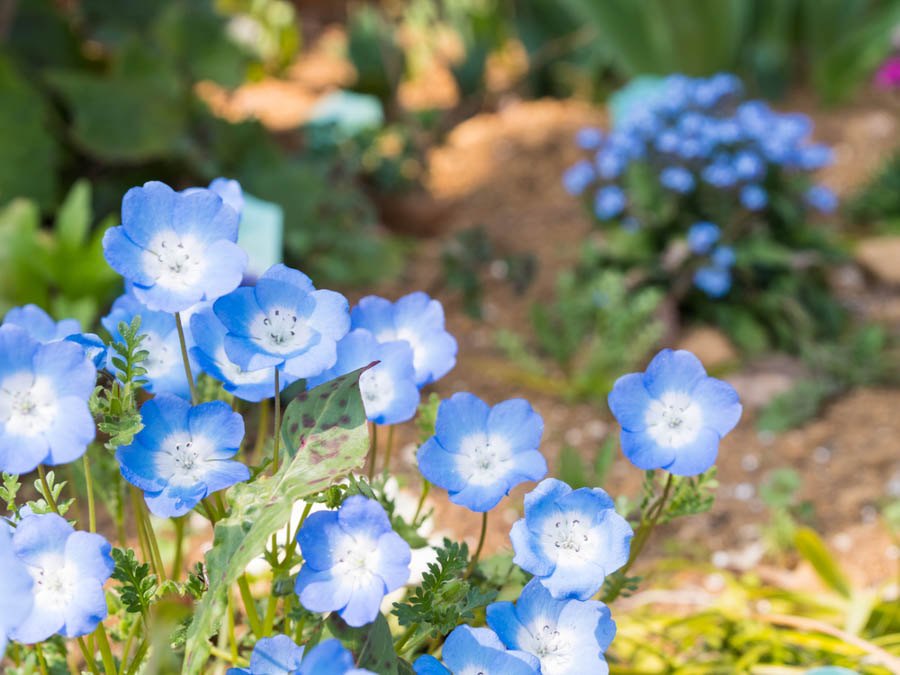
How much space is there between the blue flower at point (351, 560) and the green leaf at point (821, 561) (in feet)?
3.04

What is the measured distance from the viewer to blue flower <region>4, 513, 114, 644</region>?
57 cm

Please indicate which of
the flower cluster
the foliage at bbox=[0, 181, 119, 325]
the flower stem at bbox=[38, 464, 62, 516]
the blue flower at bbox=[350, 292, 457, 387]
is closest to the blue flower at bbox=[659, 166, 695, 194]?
the flower cluster

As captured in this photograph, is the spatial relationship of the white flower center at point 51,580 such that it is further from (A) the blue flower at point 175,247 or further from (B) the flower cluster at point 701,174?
(B) the flower cluster at point 701,174

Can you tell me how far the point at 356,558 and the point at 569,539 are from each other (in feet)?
0.52

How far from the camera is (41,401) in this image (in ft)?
1.93

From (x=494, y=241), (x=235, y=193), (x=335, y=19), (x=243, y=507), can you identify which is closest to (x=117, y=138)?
(x=494, y=241)

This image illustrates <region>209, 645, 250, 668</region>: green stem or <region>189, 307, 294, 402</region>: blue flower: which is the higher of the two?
<region>189, 307, 294, 402</region>: blue flower

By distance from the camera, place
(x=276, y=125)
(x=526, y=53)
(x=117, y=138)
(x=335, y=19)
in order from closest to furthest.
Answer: (x=117, y=138), (x=276, y=125), (x=526, y=53), (x=335, y=19)

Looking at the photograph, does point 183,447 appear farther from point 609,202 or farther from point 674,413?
point 609,202

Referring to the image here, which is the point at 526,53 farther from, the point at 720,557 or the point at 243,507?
the point at 243,507

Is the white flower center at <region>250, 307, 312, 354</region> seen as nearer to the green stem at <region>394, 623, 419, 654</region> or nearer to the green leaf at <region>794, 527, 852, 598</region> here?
the green stem at <region>394, 623, 419, 654</region>

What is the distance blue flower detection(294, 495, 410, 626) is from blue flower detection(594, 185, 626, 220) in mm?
1839

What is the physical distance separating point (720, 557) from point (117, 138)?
1728 mm

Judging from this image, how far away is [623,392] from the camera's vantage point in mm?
697
